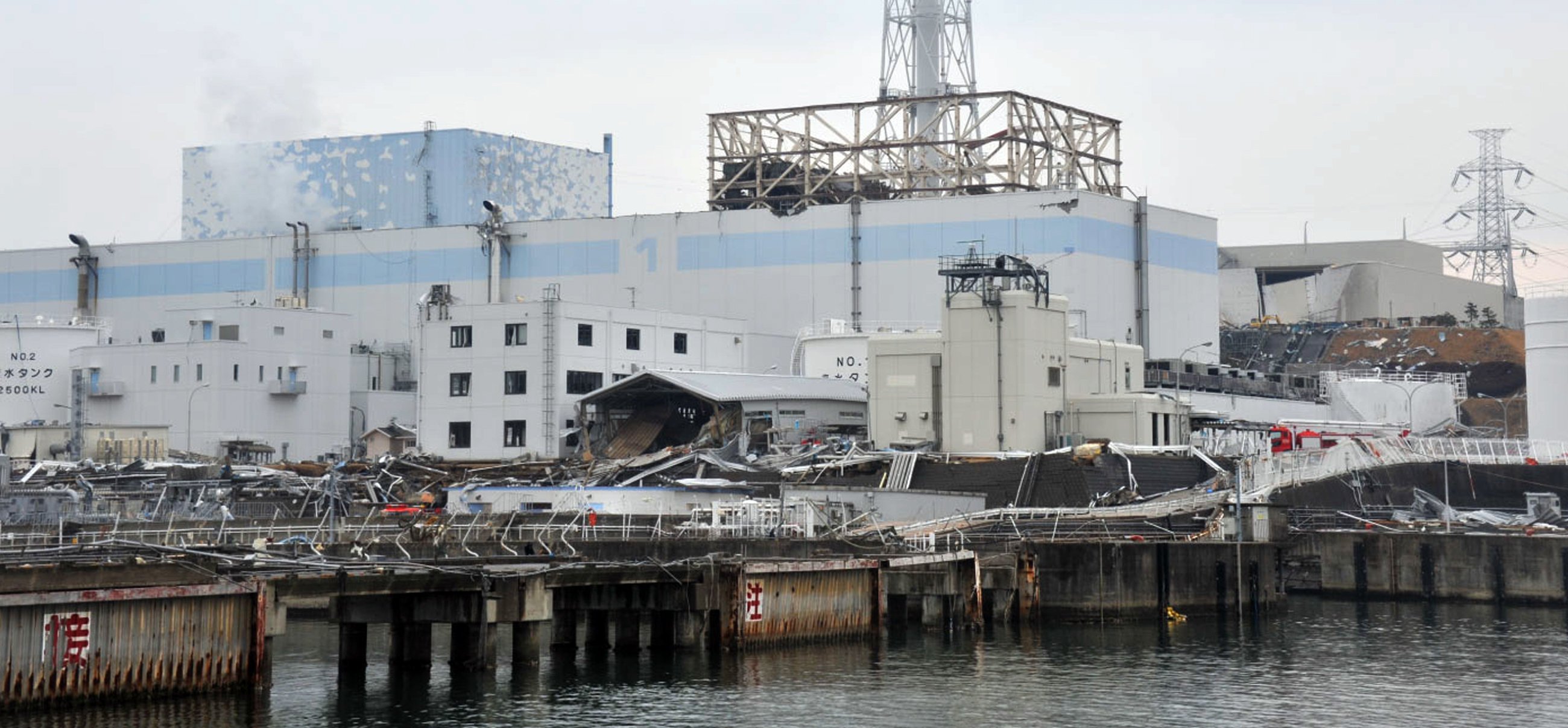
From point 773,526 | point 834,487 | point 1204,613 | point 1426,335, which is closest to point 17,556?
point 773,526

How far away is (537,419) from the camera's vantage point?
93125mm

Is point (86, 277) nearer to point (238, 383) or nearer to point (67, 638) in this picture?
point (238, 383)

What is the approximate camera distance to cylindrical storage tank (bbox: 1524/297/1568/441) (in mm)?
91375

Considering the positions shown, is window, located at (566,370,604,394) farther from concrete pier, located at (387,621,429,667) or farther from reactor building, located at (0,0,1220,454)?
concrete pier, located at (387,621,429,667)

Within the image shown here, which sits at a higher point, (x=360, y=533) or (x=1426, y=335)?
(x=1426, y=335)

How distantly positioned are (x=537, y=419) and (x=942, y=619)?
3975cm

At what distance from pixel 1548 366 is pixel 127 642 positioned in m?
74.2

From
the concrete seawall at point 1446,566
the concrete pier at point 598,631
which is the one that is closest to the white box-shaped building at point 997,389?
the concrete seawall at point 1446,566

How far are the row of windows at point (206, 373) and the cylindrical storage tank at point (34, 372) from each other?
6.52 meters

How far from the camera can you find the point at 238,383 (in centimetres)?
9825

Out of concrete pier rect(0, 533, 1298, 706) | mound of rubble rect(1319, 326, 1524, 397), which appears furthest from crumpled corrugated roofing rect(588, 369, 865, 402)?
mound of rubble rect(1319, 326, 1524, 397)

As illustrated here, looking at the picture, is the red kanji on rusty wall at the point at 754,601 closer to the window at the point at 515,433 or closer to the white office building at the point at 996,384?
the white office building at the point at 996,384

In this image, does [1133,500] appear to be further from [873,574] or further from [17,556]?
[17,556]

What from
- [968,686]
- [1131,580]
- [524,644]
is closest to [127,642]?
[524,644]
